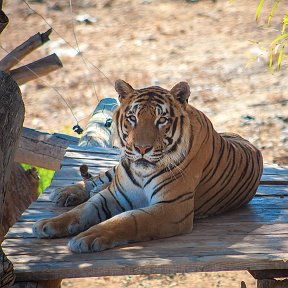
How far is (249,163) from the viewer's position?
16.0 feet

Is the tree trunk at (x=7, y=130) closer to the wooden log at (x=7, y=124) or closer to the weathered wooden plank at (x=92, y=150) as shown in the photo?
the wooden log at (x=7, y=124)

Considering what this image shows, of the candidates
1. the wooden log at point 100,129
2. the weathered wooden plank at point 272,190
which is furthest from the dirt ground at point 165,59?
the weathered wooden plank at point 272,190

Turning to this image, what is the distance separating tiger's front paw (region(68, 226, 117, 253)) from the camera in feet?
12.7

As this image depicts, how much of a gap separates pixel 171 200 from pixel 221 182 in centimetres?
48

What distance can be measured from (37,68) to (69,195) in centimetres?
180

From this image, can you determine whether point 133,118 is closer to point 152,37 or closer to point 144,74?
point 144,74

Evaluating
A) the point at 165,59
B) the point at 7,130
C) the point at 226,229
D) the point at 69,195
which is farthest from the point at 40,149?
the point at 165,59

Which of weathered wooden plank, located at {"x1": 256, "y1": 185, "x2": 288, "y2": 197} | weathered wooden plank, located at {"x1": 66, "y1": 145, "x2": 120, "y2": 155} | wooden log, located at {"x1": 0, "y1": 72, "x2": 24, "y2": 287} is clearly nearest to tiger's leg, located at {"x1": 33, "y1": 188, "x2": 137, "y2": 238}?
wooden log, located at {"x1": 0, "y1": 72, "x2": 24, "y2": 287}

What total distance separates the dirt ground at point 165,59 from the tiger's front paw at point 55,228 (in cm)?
484

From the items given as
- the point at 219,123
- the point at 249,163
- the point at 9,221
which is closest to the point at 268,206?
the point at 249,163

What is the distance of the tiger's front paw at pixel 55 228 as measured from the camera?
163 inches

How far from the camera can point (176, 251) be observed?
394 cm

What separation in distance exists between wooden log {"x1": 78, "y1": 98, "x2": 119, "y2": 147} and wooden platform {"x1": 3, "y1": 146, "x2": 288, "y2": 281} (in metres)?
2.08

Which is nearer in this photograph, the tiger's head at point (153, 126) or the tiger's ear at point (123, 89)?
the tiger's head at point (153, 126)
